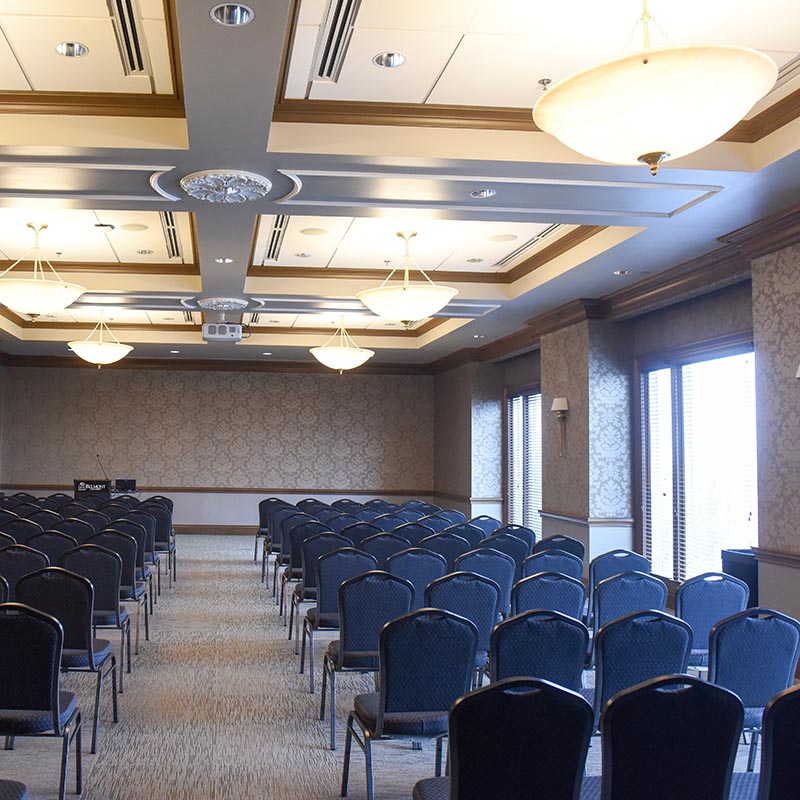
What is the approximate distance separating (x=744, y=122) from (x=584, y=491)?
6.01m

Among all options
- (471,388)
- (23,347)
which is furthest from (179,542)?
(471,388)

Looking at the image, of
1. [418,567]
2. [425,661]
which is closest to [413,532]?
[418,567]

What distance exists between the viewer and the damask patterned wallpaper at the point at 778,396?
7027mm

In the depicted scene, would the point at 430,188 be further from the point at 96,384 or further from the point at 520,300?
the point at 96,384

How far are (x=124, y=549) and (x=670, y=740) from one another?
553cm

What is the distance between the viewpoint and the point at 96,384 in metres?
18.5

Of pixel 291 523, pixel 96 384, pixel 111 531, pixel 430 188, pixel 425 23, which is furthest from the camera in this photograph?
pixel 96 384

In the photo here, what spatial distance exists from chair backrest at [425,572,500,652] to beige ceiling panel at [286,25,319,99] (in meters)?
3.17

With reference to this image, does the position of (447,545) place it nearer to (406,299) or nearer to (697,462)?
(406,299)

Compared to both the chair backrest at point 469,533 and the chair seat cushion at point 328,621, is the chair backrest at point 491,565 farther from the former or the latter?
the chair backrest at point 469,533

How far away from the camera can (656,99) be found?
3.50 metres

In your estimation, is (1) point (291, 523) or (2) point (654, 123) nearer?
(2) point (654, 123)

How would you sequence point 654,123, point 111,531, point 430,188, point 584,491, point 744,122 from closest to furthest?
1. point 654,123
2. point 744,122
3. point 430,188
4. point 111,531
5. point 584,491

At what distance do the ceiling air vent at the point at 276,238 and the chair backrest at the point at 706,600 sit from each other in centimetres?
501
